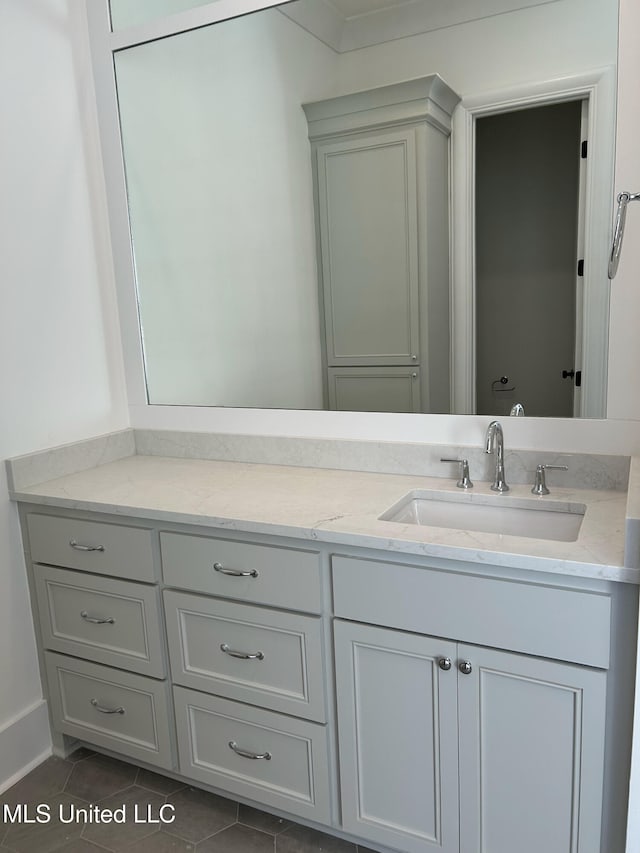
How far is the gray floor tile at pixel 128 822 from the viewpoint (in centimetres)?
181

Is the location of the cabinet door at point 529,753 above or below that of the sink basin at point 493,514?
below

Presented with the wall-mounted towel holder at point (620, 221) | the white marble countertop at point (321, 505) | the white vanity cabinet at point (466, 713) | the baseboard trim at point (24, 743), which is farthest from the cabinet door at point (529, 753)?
the baseboard trim at point (24, 743)

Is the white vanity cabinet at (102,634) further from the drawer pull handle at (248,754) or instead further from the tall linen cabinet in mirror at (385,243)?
the tall linen cabinet in mirror at (385,243)

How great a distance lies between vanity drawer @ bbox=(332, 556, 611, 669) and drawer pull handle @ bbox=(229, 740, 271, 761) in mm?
479

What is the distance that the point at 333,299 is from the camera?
2033 millimetres

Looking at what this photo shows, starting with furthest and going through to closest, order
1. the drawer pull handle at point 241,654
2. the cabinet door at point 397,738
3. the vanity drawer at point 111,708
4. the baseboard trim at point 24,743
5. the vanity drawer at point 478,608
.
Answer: the baseboard trim at point 24,743 < the vanity drawer at point 111,708 < the drawer pull handle at point 241,654 < the cabinet door at point 397,738 < the vanity drawer at point 478,608

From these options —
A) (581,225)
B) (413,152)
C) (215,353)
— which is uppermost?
(413,152)

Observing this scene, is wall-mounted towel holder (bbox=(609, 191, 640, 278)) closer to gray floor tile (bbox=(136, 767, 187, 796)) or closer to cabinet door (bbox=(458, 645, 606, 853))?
cabinet door (bbox=(458, 645, 606, 853))

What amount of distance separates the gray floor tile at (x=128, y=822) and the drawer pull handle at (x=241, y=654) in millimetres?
547

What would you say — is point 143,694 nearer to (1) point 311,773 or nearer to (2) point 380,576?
(1) point 311,773

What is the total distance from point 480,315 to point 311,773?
4.06 feet

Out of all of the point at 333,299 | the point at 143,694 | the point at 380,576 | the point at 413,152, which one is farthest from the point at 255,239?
the point at 143,694

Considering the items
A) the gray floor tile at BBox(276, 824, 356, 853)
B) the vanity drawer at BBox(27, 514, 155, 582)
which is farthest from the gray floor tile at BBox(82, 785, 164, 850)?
the vanity drawer at BBox(27, 514, 155, 582)

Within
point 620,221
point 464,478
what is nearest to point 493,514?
point 464,478
